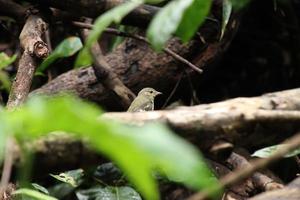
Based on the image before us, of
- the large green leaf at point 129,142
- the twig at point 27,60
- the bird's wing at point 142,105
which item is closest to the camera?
the large green leaf at point 129,142

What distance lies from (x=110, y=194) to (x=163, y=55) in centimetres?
108

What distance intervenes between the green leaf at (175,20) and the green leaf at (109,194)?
130 cm

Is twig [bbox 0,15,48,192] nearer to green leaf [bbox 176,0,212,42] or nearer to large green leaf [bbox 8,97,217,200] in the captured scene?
green leaf [bbox 176,0,212,42]

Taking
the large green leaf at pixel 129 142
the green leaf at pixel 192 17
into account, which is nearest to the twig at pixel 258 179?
the green leaf at pixel 192 17

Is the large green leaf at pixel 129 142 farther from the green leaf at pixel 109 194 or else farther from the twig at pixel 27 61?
the green leaf at pixel 109 194

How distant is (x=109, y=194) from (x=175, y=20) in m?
1.51

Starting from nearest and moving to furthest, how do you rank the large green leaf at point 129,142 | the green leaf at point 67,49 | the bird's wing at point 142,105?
the large green leaf at point 129,142 → the bird's wing at point 142,105 → the green leaf at point 67,49

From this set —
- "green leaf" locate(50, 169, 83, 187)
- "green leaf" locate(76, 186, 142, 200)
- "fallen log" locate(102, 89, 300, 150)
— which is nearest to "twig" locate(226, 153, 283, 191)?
"green leaf" locate(76, 186, 142, 200)

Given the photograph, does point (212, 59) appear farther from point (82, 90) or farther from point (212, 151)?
point (212, 151)

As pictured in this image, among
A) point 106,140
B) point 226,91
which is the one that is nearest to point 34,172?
point 106,140

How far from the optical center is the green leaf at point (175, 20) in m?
1.05

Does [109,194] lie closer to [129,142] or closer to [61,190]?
[61,190]

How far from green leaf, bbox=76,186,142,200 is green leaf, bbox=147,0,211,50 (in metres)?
1.30

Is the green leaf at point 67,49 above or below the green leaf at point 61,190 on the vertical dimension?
above
